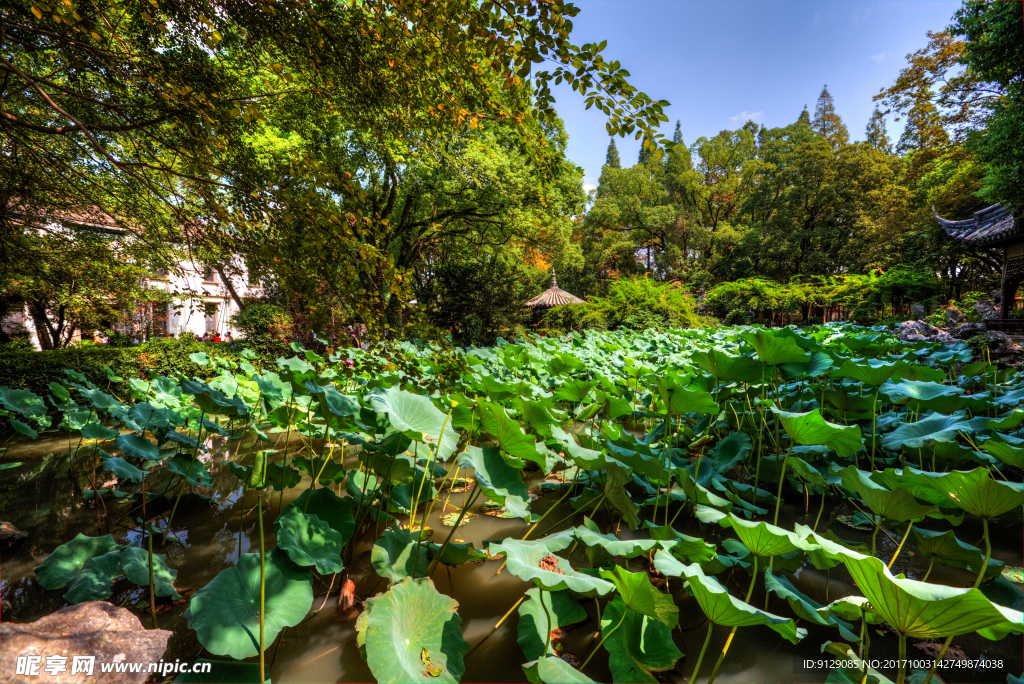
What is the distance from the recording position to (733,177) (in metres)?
22.3

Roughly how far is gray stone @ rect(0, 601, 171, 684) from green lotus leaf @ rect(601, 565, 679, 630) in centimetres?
91

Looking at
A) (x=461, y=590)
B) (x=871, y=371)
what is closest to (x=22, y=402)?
(x=461, y=590)

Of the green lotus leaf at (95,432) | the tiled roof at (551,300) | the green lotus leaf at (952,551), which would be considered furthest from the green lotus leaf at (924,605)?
the tiled roof at (551,300)

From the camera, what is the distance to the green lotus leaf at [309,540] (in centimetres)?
112

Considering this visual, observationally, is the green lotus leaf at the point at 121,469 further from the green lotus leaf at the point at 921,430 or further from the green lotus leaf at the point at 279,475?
the green lotus leaf at the point at 921,430

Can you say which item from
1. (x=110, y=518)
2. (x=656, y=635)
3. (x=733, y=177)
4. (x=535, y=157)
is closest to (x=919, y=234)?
(x=733, y=177)

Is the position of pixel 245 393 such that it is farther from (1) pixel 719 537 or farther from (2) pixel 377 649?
(1) pixel 719 537

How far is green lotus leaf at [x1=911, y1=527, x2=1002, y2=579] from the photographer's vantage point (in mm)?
1165

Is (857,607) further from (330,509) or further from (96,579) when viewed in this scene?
(96,579)

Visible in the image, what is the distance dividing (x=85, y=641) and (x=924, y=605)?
154cm

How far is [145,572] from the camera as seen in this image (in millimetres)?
1325

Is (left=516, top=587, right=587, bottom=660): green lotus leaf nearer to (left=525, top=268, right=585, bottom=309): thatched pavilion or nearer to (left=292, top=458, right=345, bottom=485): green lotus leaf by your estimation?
(left=292, top=458, right=345, bottom=485): green lotus leaf

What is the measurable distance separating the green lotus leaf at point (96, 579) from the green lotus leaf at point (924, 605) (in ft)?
6.33

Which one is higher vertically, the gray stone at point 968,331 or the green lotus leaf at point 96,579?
the gray stone at point 968,331
